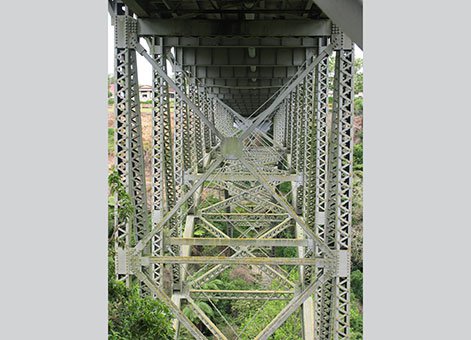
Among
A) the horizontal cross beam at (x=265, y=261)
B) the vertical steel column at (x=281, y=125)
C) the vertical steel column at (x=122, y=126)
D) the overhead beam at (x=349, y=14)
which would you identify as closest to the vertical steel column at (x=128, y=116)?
the vertical steel column at (x=122, y=126)

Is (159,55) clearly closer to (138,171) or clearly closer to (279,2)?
(279,2)

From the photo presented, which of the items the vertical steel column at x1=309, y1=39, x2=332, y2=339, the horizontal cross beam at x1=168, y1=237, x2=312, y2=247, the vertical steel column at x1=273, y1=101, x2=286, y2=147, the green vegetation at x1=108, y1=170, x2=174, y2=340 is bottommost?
the green vegetation at x1=108, y1=170, x2=174, y2=340

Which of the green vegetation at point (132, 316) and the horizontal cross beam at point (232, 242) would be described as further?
the horizontal cross beam at point (232, 242)

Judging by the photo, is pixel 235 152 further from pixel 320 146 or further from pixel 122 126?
pixel 122 126

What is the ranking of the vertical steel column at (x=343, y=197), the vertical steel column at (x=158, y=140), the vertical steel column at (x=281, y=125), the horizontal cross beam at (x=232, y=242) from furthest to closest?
the vertical steel column at (x=281, y=125) < the vertical steel column at (x=158, y=140) < the horizontal cross beam at (x=232, y=242) < the vertical steel column at (x=343, y=197)

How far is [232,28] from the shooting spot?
1123 cm

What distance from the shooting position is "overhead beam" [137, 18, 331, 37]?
35.4ft

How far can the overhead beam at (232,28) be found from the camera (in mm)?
10797

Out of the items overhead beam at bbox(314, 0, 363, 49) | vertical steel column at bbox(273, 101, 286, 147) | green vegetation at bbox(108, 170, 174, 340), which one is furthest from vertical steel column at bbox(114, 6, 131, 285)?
vertical steel column at bbox(273, 101, 286, 147)

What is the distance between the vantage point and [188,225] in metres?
17.3

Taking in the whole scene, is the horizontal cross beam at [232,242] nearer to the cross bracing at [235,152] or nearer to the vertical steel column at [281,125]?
the cross bracing at [235,152]

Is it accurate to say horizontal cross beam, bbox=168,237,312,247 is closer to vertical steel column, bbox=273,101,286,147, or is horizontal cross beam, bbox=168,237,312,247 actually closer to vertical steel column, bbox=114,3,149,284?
vertical steel column, bbox=114,3,149,284

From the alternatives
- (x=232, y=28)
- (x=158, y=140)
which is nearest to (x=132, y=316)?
(x=158, y=140)

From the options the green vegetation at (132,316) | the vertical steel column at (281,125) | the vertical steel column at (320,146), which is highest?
the vertical steel column at (281,125)
